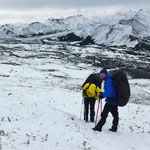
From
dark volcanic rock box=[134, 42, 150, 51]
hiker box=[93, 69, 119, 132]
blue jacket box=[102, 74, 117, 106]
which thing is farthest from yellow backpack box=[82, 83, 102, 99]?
dark volcanic rock box=[134, 42, 150, 51]

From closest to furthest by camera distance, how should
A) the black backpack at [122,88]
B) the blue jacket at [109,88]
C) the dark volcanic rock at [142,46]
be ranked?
the black backpack at [122,88] < the blue jacket at [109,88] < the dark volcanic rock at [142,46]

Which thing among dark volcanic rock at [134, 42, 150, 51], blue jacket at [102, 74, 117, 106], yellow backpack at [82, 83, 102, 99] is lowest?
yellow backpack at [82, 83, 102, 99]

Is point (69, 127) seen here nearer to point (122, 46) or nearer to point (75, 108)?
point (75, 108)

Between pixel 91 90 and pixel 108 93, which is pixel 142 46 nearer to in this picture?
pixel 91 90

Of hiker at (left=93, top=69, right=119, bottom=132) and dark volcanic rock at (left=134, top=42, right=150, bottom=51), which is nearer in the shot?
hiker at (left=93, top=69, right=119, bottom=132)

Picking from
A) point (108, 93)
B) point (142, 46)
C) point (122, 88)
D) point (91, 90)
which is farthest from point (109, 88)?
point (142, 46)

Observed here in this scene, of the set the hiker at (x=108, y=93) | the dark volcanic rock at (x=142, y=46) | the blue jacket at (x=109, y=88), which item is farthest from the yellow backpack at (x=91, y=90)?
the dark volcanic rock at (x=142, y=46)

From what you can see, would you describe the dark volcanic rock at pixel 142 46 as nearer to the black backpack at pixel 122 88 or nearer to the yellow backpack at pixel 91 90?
the yellow backpack at pixel 91 90

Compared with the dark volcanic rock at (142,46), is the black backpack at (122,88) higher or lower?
lower

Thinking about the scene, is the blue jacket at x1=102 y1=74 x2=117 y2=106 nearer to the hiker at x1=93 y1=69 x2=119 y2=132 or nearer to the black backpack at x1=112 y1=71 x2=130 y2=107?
the hiker at x1=93 y1=69 x2=119 y2=132

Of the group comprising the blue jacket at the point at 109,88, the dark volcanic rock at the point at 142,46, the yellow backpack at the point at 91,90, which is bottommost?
the yellow backpack at the point at 91,90

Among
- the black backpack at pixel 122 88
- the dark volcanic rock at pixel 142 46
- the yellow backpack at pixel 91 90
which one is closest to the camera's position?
the black backpack at pixel 122 88

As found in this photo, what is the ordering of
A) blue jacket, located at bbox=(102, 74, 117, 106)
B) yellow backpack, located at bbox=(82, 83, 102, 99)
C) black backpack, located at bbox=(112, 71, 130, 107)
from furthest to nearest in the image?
yellow backpack, located at bbox=(82, 83, 102, 99)
blue jacket, located at bbox=(102, 74, 117, 106)
black backpack, located at bbox=(112, 71, 130, 107)

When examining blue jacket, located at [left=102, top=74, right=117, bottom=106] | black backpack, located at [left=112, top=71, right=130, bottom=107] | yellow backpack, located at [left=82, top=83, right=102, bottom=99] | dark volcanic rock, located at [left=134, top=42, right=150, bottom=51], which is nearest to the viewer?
black backpack, located at [left=112, top=71, right=130, bottom=107]
